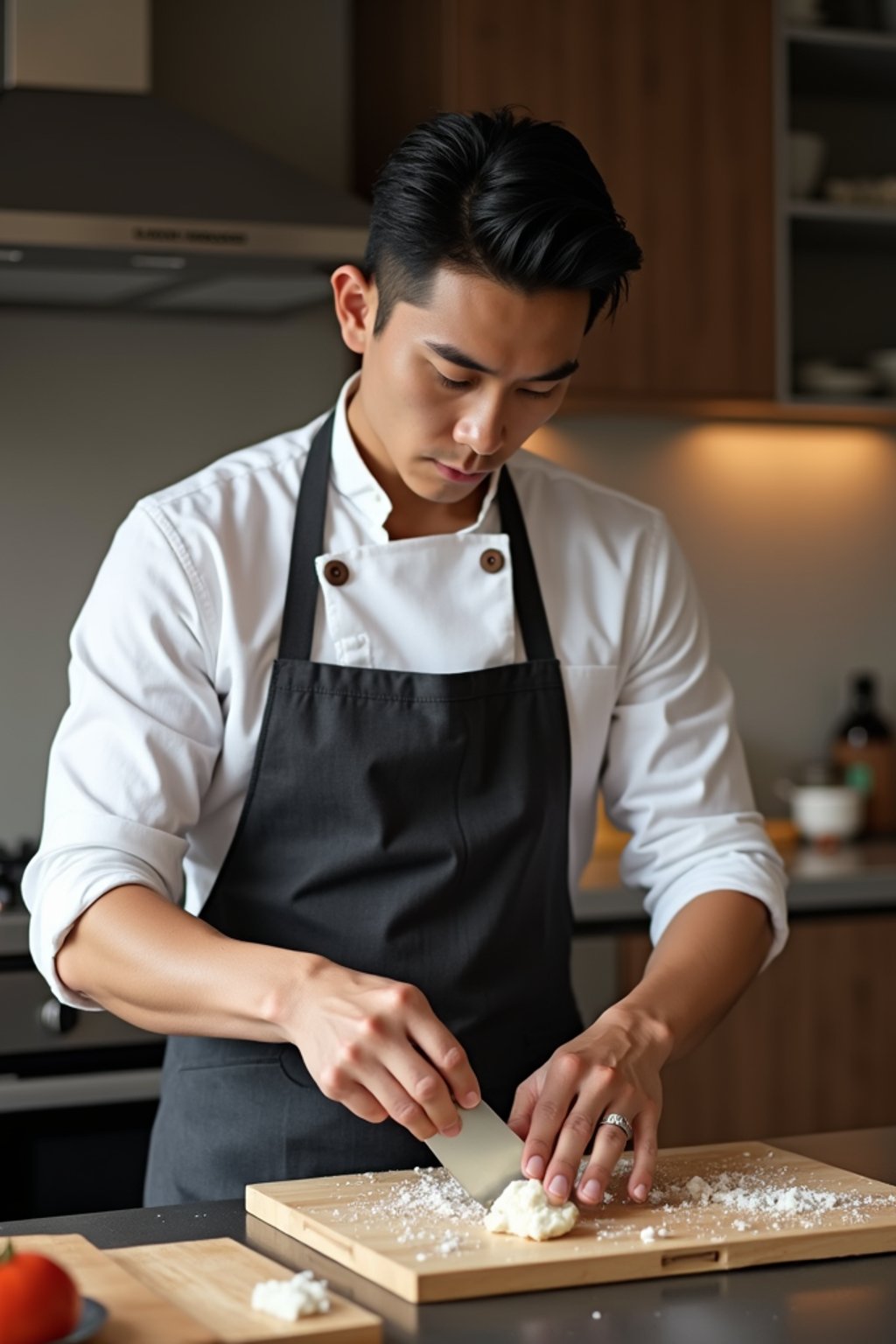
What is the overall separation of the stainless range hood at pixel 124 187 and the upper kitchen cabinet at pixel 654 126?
424 millimetres

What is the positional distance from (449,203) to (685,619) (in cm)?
49

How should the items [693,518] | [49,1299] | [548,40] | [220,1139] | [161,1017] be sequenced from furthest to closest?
[693,518] → [548,40] → [220,1139] → [161,1017] → [49,1299]

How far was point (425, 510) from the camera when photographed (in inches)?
63.2

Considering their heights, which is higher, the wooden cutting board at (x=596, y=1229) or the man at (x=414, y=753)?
the man at (x=414, y=753)

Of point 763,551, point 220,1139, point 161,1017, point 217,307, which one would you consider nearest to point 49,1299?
point 161,1017

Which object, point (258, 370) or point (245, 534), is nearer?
point (245, 534)

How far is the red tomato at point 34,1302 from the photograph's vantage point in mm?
848

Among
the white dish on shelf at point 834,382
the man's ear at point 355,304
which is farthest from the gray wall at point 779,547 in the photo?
the man's ear at point 355,304

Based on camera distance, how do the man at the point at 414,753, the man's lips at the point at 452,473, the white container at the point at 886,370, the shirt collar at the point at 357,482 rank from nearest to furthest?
1. the man at the point at 414,753
2. the man's lips at the point at 452,473
3. the shirt collar at the point at 357,482
4. the white container at the point at 886,370

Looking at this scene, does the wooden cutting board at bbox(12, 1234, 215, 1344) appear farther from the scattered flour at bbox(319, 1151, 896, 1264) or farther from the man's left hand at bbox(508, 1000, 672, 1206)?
the man's left hand at bbox(508, 1000, 672, 1206)

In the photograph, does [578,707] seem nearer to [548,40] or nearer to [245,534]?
[245,534]

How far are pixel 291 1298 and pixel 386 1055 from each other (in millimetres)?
246

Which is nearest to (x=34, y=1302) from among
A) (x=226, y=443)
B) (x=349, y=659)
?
(x=349, y=659)

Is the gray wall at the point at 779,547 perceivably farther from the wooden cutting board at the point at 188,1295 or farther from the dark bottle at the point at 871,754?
the wooden cutting board at the point at 188,1295
